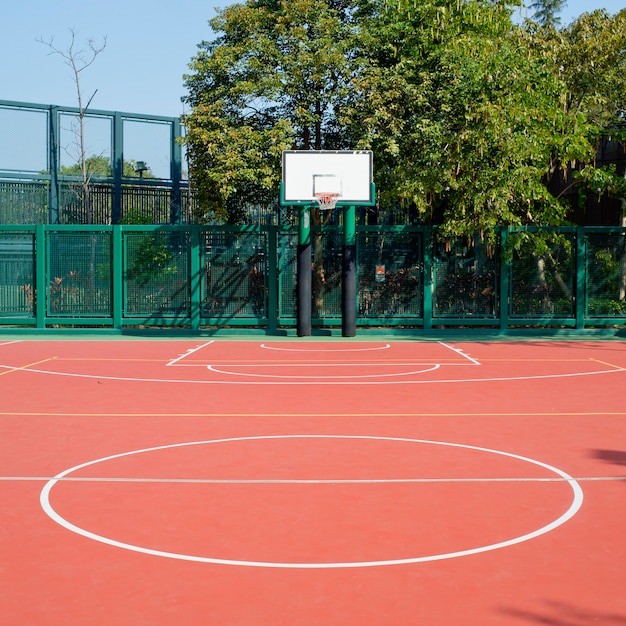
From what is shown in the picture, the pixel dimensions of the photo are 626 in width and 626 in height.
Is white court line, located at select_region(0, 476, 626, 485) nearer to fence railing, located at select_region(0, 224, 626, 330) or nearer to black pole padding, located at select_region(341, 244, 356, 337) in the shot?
black pole padding, located at select_region(341, 244, 356, 337)

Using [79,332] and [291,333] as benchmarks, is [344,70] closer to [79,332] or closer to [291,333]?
[291,333]

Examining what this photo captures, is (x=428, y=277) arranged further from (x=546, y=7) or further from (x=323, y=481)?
(x=546, y=7)

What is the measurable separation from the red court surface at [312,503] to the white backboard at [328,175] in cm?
924

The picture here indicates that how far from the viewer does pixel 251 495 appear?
7.58 m

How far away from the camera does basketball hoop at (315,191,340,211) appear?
76.5ft

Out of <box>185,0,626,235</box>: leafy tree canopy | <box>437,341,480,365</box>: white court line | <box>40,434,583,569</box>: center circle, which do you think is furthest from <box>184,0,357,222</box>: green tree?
<box>40,434,583,569</box>: center circle

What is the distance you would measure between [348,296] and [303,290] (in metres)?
1.11

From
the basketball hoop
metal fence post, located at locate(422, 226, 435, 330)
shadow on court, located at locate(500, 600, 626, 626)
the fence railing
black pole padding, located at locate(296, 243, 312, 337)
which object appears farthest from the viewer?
the fence railing

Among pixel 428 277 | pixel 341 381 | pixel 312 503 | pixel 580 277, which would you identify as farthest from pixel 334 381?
pixel 580 277

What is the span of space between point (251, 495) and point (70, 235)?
18936mm

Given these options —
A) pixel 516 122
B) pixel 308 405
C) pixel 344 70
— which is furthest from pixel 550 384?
pixel 344 70

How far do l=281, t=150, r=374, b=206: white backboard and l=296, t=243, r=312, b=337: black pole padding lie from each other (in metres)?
1.25

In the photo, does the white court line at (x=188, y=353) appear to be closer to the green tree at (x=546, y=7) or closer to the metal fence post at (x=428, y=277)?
the metal fence post at (x=428, y=277)

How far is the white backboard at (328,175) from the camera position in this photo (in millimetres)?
23375
